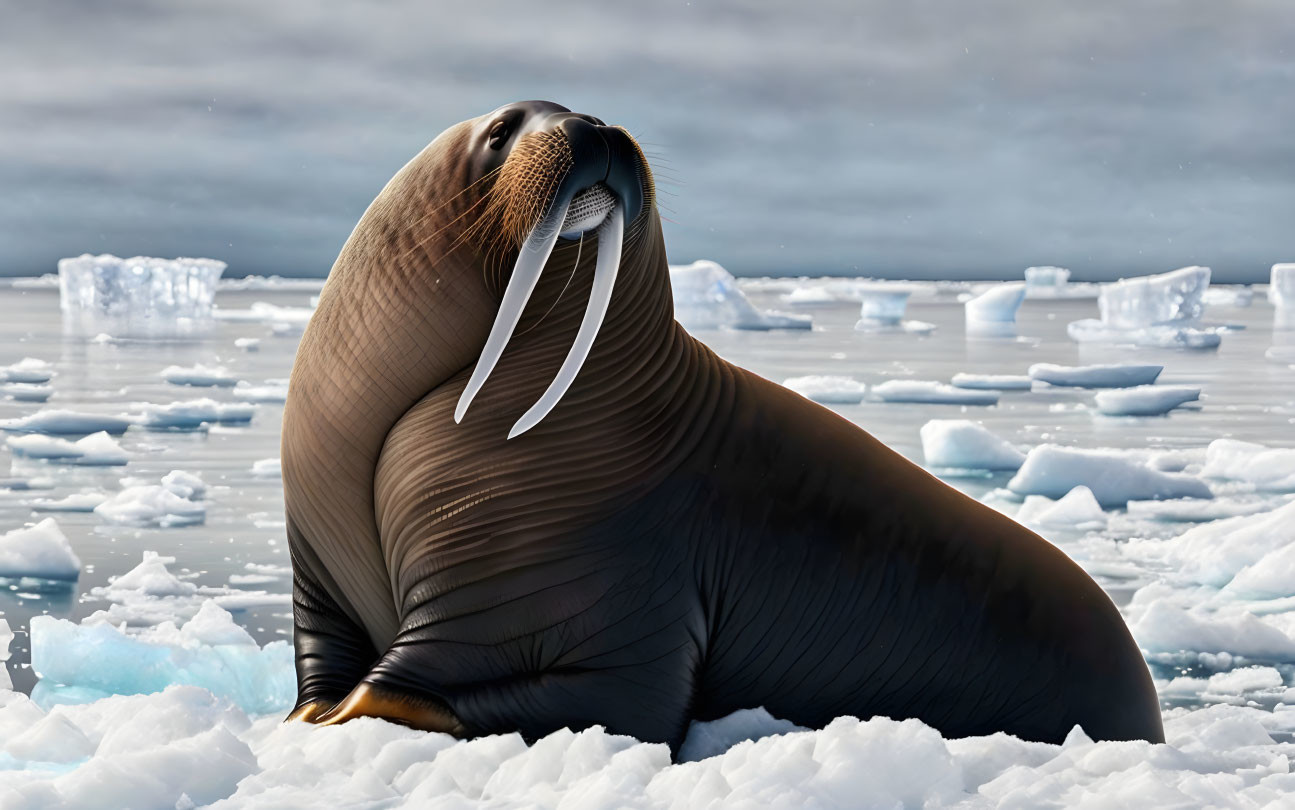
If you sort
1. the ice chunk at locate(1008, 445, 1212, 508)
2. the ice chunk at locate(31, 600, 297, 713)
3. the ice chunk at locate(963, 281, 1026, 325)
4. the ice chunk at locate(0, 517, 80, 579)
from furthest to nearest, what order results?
the ice chunk at locate(963, 281, 1026, 325) < the ice chunk at locate(1008, 445, 1212, 508) < the ice chunk at locate(0, 517, 80, 579) < the ice chunk at locate(31, 600, 297, 713)

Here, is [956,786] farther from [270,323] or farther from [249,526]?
[270,323]

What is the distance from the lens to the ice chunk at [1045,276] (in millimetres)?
40625

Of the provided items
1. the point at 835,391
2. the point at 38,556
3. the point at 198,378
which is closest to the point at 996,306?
the point at 835,391

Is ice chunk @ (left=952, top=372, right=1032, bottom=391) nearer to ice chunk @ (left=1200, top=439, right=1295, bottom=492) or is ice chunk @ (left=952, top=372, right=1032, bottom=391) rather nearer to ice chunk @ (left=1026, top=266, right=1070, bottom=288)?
ice chunk @ (left=1200, top=439, right=1295, bottom=492)

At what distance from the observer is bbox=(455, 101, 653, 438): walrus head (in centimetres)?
273

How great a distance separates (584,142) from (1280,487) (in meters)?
9.79

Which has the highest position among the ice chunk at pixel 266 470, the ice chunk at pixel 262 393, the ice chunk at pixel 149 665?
the ice chunk at pixel 149 665

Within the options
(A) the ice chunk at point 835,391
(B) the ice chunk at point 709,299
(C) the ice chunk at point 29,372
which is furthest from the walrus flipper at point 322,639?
(B) the ice chunk at point 709,299

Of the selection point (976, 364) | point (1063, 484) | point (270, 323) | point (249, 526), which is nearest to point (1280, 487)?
point (1063, 484)

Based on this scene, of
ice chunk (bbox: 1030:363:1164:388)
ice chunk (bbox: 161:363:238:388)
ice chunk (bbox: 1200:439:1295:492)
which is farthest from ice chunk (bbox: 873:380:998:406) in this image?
ice chunk (bbox: 161:363:238:388)

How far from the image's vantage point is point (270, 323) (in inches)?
1596

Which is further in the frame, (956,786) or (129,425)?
(129,425)

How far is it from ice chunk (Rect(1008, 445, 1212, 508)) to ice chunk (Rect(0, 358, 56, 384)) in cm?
1590

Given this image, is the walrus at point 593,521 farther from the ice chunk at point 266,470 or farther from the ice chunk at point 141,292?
the ice chunk at point 141,292
